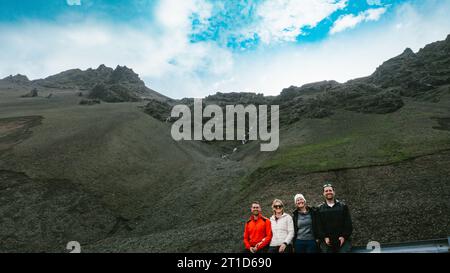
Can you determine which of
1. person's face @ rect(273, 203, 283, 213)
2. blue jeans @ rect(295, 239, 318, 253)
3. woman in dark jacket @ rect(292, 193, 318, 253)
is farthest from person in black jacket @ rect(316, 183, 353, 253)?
person's face @ rect(273, 203, 283, 213)

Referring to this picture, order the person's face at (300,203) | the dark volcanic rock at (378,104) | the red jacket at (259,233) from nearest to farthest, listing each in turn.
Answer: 1. the person's face at (300,203)
2. the red jacket at (259,233)
3. the dark volcanic rock at (378,104)

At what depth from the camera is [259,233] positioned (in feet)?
57.0

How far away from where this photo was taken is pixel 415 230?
94.5 ft

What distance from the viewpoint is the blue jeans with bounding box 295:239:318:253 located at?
16516mm

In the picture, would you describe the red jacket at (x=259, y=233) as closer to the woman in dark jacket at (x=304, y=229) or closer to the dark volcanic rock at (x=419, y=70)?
the woman in dark jacket at (x=304, y=229)

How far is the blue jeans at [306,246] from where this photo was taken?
16.5m

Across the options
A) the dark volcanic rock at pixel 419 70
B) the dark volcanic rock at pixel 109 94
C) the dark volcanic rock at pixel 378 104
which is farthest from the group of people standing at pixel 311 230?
the dark volcanic rock at pixel 109 94

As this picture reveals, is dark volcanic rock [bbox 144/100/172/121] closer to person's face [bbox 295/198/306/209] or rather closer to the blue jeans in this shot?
person's face [bbox 295/198/306/209]

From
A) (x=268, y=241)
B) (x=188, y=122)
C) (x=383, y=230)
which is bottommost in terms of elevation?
(x=383, y=230)

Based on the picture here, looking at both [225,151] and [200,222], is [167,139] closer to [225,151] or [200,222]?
[225,151]

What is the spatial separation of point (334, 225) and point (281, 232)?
266cm

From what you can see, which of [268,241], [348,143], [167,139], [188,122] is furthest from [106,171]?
[188,122]

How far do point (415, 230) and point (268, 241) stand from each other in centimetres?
1883

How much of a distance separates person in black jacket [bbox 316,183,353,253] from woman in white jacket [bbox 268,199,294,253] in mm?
1433
